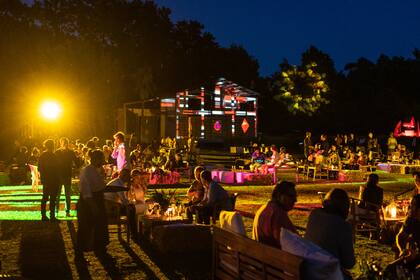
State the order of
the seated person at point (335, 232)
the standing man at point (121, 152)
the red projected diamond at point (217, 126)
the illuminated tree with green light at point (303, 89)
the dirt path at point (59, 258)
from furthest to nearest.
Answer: the illuminated tree with green light at point (303, 89), the red projected diamond at point (217, 126), the standing man at point (121, 152), the dirt path at point (59, 258), the seated person at point (335, 232)

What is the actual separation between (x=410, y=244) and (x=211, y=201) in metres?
4.62

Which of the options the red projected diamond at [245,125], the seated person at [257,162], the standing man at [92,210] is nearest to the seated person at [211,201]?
the standing man at [92,210]

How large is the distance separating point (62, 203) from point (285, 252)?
1260cm

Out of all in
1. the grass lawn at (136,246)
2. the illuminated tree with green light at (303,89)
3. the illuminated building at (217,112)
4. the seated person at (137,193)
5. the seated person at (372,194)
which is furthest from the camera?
the illuminated tree with green light at (303,89)

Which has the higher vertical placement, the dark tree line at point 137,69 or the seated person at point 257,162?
the dark tree line at point 137,69

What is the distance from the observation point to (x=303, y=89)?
173 ft

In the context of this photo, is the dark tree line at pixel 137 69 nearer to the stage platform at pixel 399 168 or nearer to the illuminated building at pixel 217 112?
the illuminated building at pixel 217 112

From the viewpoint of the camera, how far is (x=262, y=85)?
60.9 meters

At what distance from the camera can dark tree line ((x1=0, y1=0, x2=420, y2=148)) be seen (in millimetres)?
39531

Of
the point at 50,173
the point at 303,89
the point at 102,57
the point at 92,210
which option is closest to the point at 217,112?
the point at 102,57

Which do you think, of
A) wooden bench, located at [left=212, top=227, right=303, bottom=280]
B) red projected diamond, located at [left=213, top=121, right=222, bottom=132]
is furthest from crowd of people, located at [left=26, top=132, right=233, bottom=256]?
red projected diamond, located at [left=213, top=121, right=222, bottom=132]

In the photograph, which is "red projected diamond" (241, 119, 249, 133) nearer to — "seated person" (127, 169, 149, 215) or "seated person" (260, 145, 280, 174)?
"seated person" (260, 145, 280, 174)

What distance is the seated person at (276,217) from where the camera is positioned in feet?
20.5

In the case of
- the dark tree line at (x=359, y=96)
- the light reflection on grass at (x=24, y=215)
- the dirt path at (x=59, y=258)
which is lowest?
the dirt path at (x=59, y=258)
